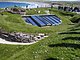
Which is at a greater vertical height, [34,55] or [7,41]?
[34,55]

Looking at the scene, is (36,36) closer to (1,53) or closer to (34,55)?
(1,53)

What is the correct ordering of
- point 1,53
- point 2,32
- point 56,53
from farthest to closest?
point 2,32, point 1,53, point 56,53

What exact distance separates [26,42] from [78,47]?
2018cm

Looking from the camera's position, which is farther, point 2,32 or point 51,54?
point 2,32

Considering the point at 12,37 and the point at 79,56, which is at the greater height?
the point at 79,56

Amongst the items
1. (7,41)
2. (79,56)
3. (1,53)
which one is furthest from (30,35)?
(79,56)

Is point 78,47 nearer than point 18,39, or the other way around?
point 78,47

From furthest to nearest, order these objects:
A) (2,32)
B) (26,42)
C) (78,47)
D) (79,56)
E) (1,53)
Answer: (2,32)
(26,42)
(1,53)
(78,47)
(79,56)

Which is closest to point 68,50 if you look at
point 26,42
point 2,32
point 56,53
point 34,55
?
point 56,53

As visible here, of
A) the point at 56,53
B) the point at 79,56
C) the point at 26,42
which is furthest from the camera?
the point at 26,42

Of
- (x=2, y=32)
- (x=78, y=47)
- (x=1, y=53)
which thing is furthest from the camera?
(x=2, y=32)

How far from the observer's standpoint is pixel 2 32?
1726 inches

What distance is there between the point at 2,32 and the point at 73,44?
2341 centimetres

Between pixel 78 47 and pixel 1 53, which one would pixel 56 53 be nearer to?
pixel 78 47
